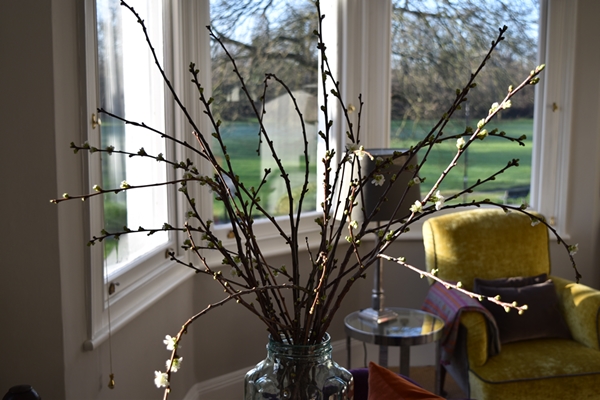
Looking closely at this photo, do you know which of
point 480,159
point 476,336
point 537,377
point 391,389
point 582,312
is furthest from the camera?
point 480,159

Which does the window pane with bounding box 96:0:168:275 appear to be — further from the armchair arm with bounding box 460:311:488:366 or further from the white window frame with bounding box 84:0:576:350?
the armchair arm with bounding box 460:311:488:366

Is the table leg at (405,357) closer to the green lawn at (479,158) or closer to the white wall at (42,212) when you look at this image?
the green lawn at (479,158)

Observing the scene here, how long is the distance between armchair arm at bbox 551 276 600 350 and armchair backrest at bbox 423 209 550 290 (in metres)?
0.22

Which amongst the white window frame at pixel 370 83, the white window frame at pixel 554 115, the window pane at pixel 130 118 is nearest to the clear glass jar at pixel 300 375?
the window pane at pixel 130 118

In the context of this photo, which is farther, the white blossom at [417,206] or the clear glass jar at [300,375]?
the clear glass jar at [300,375]

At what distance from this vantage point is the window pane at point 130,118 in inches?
86.7

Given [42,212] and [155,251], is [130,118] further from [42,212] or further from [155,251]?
[42,212]

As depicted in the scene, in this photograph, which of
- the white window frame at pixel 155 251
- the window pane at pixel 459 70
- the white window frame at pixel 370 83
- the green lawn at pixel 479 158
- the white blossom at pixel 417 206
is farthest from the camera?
the green lawn at pixel 479 158

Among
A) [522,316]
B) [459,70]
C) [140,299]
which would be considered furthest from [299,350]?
[459,70]

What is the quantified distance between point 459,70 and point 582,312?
1.49 metres

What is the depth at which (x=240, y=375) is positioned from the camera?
130 inches

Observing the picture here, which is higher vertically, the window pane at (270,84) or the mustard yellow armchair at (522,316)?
the window pane at (270,84)

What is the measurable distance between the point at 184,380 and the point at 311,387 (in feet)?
6.53

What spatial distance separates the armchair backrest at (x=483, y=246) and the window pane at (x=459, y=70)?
1.75 feet
